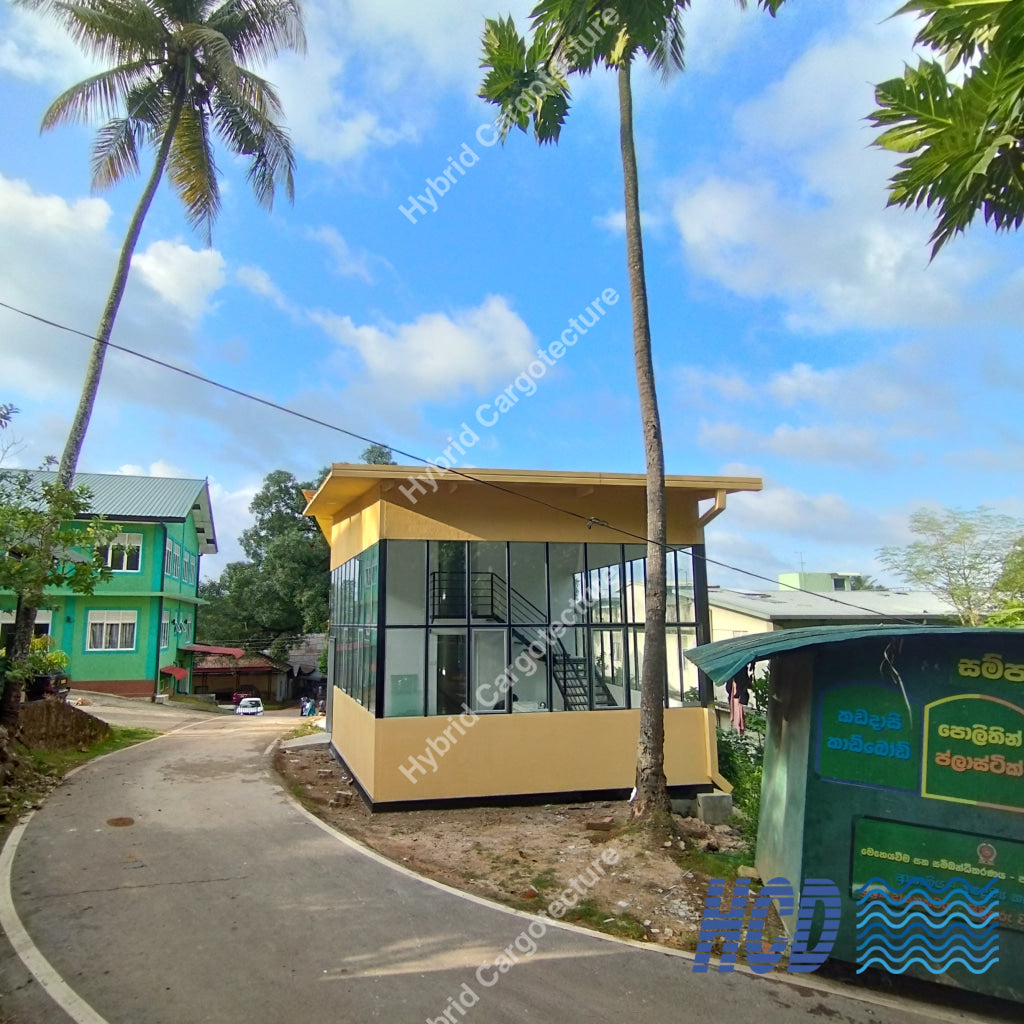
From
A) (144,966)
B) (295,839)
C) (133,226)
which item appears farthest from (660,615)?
(133,226)

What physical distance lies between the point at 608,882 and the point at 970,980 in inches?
121

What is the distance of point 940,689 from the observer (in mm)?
4941

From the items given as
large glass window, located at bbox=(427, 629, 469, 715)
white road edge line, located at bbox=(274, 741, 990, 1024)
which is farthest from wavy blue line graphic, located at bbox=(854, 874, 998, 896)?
large glass window, located at bbox=(427, 629, 469, 715)

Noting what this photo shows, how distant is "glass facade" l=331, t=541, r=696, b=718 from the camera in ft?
34.1

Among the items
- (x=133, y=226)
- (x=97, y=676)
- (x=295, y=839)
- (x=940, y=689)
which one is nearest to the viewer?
(x=940, y=689)

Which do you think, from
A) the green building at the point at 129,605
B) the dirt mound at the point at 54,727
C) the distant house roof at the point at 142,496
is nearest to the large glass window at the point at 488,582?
the dirt mound at the point at 54,727

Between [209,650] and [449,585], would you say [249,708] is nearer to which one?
[209,650]

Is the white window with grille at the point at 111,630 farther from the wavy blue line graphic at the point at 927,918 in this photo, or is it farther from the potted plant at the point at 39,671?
the wavy blue line graphic at the point at 927,918

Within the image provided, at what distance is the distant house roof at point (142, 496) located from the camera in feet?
90.8

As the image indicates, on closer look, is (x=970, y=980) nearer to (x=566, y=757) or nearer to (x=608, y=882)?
(x=608, y=882)

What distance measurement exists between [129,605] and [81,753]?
16.9 metres

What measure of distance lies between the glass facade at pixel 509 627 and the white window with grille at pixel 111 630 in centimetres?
2012

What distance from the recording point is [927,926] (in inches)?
188

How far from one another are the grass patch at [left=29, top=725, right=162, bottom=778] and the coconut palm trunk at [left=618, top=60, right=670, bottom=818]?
29.9ft
